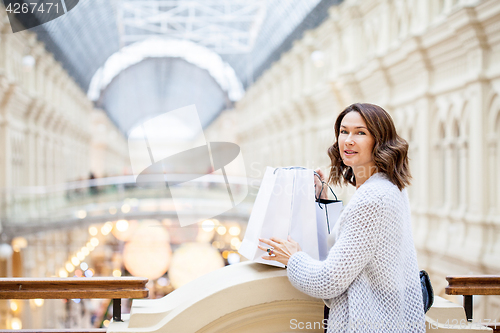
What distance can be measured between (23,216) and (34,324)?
3330 mm

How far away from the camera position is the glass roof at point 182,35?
63.8 ft

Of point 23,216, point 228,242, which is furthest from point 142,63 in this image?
point 23,216

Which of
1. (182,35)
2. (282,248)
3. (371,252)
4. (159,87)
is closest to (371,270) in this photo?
(371,252)

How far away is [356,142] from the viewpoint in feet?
7.43

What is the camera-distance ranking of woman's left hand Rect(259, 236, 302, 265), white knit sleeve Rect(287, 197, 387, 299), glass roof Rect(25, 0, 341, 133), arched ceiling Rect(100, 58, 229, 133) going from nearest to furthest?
white knit sleeve Rect(287, 197, 387, 299) < woman's left hand Rect(259, 236, 302, 265) < glass roof Rect(25, 0, 341, 133) < arched ceiling Rect(100, 58, 229, 133)

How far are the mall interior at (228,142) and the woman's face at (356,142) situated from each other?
0.74 m

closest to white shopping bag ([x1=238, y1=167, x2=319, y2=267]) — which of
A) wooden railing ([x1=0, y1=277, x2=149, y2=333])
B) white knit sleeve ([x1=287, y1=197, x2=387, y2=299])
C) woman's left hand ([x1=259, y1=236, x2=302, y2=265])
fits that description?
woman's left hand ([x1=259, y1=236, x2=302, y2=265])

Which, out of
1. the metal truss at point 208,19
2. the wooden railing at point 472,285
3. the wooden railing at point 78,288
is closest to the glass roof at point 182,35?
the metal truss at point 208,19

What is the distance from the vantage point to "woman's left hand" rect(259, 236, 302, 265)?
239 centimetres

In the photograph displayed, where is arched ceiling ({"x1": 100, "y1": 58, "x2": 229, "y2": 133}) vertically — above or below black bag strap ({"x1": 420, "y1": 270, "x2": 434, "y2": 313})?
above

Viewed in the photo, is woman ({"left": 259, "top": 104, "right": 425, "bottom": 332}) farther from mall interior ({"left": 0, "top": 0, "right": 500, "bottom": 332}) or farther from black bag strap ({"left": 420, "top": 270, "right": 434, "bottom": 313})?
mall interior ({"left": 0, "top": 0, "right": 500, "bottom": 332})

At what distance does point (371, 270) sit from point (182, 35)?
2438 cm

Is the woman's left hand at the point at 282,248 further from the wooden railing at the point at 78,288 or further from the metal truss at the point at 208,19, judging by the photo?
the metal truss at the point at 208,19

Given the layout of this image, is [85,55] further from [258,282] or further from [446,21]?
[258,282]
